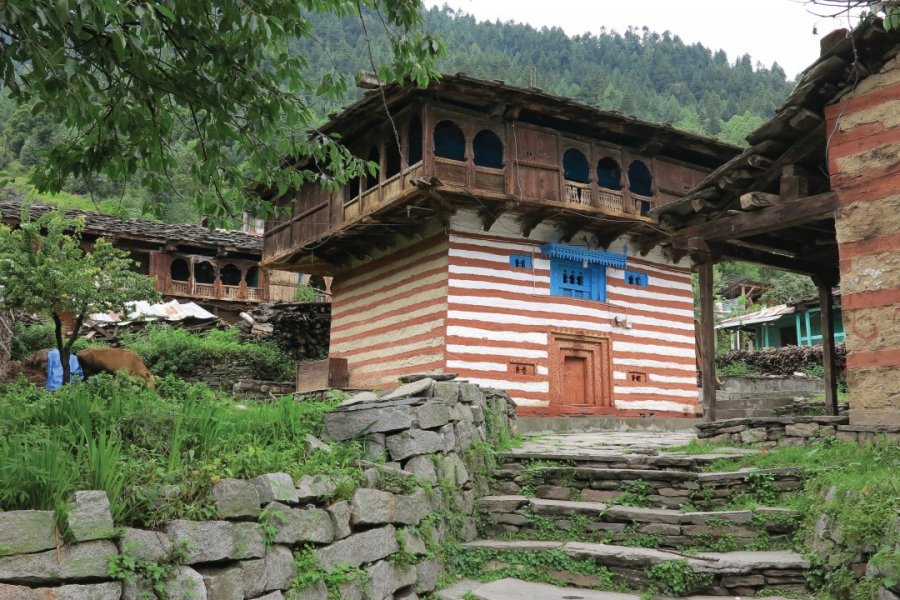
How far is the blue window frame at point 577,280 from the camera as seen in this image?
55.8 ft

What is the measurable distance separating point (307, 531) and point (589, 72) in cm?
8296

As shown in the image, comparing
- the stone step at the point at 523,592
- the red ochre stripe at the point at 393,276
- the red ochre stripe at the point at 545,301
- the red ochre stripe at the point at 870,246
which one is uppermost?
the red ochre stripe at the point at 393,276

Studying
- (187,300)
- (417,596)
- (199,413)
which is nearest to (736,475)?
(417,596)

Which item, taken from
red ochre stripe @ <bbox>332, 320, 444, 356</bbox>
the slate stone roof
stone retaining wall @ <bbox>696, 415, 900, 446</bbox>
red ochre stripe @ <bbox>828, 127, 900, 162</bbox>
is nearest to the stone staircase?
stone retaining wall @ <bbox>696, 415, 900, 446</bbox>

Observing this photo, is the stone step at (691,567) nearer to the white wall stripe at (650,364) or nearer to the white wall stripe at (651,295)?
the white wall stripe at (650,364)

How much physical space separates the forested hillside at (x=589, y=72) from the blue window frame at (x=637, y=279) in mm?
35648

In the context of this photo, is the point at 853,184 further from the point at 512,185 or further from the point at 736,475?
the point at 512,185

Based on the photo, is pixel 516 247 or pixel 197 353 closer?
pixel 516 247

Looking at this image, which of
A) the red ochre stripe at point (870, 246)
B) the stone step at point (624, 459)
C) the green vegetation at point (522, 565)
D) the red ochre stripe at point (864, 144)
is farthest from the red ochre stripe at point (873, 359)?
the green vegetation at point (522, 565)

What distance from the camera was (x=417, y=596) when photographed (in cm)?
611

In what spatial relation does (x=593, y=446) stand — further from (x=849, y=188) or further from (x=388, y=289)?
(x=388, y=289)

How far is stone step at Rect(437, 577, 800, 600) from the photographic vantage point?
19.8 feet

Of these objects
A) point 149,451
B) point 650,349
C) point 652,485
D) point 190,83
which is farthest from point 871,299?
point 650,349

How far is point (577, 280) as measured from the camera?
57.0ft
